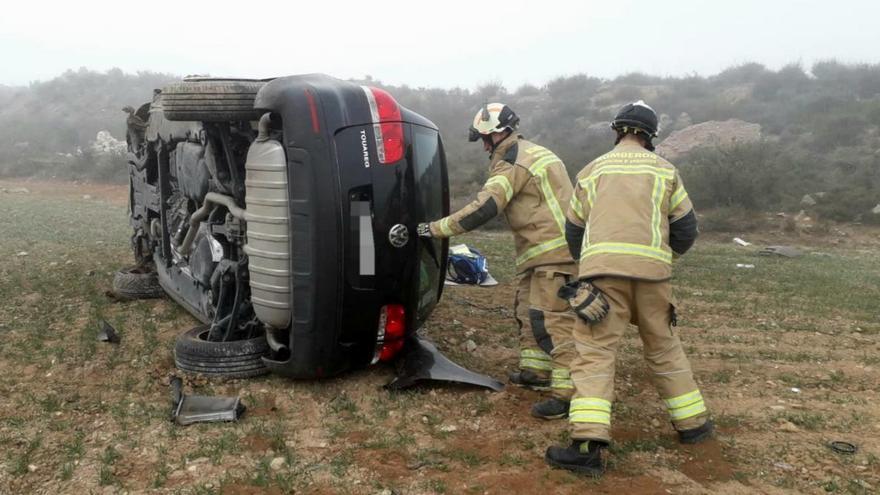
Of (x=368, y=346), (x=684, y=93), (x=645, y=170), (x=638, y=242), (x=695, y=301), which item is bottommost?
(x=695, y=301)

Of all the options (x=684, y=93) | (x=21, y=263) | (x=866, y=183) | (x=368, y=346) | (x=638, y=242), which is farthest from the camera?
(x=684, y=93)

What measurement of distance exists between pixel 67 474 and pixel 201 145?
91.6 inches

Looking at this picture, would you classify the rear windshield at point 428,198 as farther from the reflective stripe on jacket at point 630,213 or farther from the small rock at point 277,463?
the small rock at point 277,463

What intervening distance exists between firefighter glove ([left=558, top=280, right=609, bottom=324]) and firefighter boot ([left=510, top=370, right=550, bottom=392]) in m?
1.12

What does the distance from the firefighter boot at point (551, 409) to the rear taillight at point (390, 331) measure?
87cm

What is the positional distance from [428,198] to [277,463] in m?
1.67

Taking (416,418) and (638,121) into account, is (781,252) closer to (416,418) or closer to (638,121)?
(638,121)

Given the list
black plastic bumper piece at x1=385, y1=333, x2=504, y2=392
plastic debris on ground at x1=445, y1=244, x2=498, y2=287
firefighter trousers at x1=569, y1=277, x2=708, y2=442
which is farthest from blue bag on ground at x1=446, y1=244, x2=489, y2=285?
firefighter trousers at x1=569, y1=277, x2=708, y2=442

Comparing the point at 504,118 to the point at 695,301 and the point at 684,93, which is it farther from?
the point at 684,93

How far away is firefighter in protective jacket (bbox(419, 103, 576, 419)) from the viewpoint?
13.4 ft

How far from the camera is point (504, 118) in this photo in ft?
14.1

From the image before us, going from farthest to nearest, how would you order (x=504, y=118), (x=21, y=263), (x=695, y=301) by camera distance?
(x=21, y=263) < (x=695, y=301) < (x=504, y=118)

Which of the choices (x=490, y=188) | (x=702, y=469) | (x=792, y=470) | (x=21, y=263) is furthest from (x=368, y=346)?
(x=21, y=263)

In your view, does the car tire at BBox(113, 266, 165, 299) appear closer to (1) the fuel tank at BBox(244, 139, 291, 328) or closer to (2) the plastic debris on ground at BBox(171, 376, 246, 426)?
(2) the plastic debris on ground at BBox(171, 376, 246, 426)
